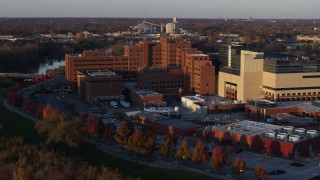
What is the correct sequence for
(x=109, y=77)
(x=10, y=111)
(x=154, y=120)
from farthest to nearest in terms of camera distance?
1. (x=109, y=77)
2. (x=10, y=111)
3. (x=154, y=120)

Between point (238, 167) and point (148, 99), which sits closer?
point (238, 167)

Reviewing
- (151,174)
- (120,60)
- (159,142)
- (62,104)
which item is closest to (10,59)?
(120,60)

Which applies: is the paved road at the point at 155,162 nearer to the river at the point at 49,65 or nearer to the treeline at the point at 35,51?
the river at the point at 49,65

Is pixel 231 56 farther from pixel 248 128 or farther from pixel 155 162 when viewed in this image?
pixel 155 162

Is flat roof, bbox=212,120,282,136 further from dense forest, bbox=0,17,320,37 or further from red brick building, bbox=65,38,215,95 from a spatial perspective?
dense forest, bbox=0,17,320,37

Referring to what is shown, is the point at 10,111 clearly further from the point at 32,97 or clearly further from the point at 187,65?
the point at 187,65

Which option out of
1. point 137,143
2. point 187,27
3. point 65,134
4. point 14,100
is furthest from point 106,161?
point 187,27

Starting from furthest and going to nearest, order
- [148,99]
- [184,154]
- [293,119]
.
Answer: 1. [148,99]
2. [293,119]
3. [184,154]

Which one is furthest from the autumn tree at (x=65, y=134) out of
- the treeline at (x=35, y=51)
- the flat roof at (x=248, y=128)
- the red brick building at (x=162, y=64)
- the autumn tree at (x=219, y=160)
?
the treeline at (x=35, y=51)
